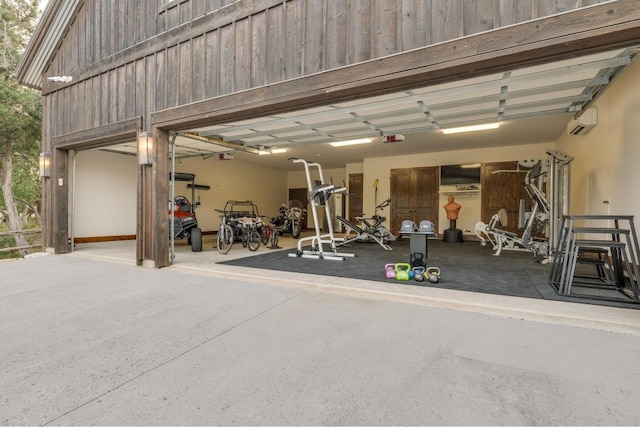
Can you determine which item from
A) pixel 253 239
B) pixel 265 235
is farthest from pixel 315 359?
pixel 265 235

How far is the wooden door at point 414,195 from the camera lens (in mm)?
9727

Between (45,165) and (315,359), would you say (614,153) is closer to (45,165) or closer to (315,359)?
(315,359)

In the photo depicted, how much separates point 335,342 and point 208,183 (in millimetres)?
9704

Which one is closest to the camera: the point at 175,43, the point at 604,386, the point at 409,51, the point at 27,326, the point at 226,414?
the point at 226,414

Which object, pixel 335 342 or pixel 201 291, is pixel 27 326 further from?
pixel 335 342

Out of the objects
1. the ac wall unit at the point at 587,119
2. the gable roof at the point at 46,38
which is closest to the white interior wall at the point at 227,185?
the gable roof at the point at 46,38

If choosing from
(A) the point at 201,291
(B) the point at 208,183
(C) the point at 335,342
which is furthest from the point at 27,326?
(B) the point at 208,183

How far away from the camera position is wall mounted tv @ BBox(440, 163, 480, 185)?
910 centimetres

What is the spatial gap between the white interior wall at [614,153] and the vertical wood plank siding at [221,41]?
240cm

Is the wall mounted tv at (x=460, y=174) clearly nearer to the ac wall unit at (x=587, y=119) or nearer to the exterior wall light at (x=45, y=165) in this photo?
the ac wall unit at (x=587, y=119)

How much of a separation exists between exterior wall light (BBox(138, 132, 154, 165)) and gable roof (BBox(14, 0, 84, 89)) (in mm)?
3853

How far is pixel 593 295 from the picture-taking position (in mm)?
2928

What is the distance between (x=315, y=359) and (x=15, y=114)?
37.1 feet

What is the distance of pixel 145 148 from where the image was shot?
15.5ft
